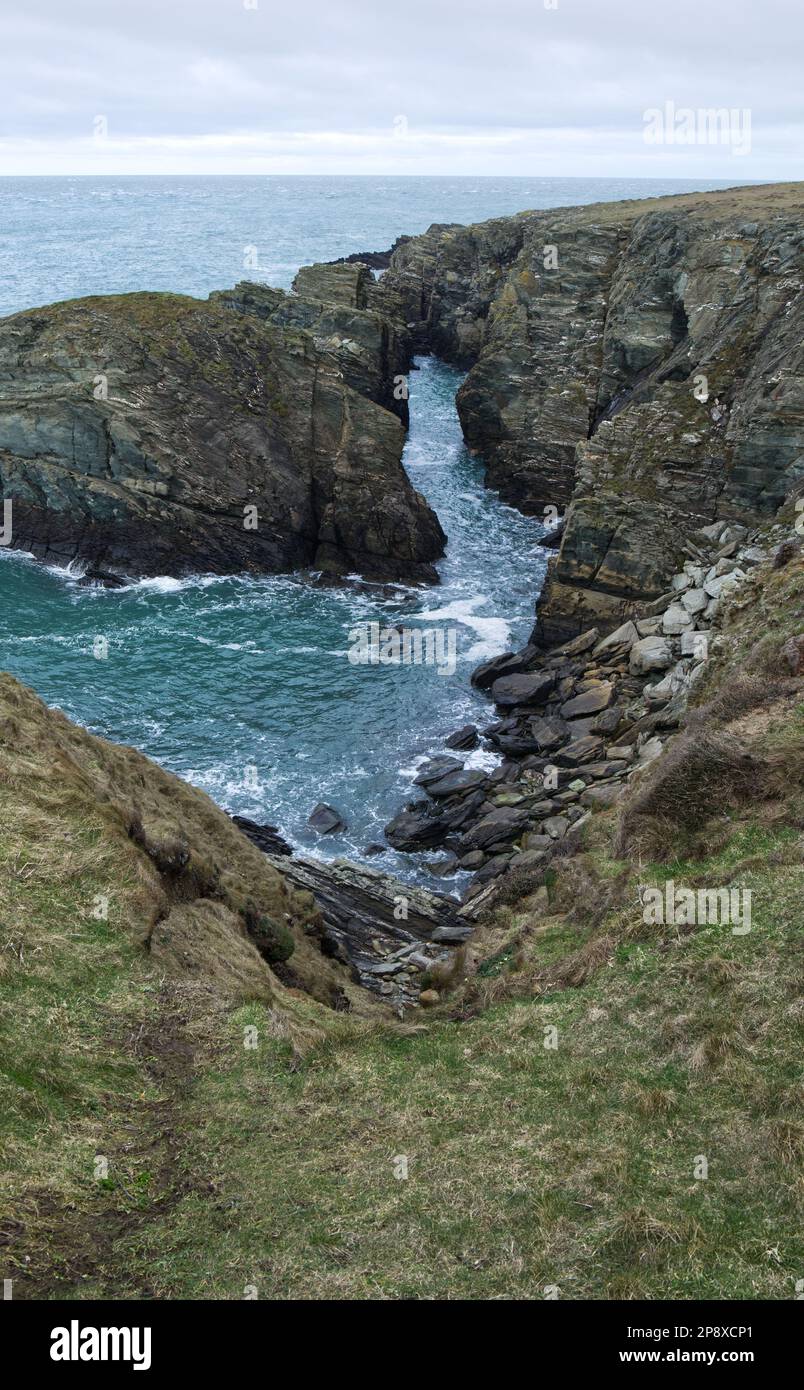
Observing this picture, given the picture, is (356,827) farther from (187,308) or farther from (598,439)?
(187,308)

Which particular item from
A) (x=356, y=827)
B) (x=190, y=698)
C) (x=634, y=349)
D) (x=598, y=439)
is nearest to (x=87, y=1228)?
(x=356, y=827)

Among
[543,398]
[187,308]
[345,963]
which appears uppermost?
[187,308]

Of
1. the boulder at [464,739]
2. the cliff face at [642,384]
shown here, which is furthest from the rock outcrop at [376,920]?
the cliff face at [642,384]

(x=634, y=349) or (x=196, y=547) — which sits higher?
(x=634, y=349)

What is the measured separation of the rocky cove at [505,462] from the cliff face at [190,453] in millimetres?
136

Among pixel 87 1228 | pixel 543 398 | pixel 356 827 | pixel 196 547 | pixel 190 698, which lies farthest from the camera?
pixel 543 398

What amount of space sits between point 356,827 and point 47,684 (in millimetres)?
18766

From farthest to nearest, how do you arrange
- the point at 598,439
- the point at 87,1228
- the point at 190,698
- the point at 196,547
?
the point at 196,547, the point at 598,439, the point at 190,698, the point at 87,1228

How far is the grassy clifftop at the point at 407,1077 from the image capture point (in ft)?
40.4

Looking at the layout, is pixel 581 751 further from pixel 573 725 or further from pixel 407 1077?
pixel 407 1077

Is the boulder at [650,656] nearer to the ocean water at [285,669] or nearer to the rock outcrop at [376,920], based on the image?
the ocean water at [285,669]

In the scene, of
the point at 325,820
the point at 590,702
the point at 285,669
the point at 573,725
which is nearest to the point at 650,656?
the point at 590,702

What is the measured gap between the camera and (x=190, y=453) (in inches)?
2340

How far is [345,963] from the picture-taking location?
90.9 feet
